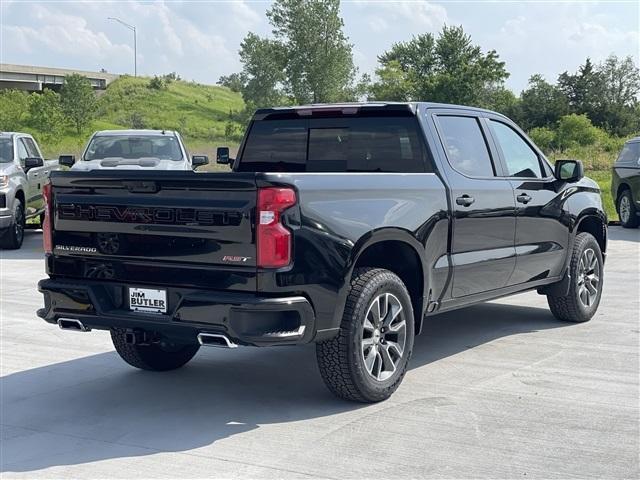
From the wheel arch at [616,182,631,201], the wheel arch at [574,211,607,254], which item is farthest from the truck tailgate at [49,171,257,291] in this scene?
the wheel arch at [616,182,631,201]

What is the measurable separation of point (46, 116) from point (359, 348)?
194ft

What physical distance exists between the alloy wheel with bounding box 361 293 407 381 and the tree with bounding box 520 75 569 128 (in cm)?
7042

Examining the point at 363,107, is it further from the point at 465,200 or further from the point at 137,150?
the point at 137,150

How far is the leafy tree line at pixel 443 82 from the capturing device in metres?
74.1

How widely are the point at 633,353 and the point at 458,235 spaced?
189cm

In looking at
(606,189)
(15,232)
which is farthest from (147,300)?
(606,189)

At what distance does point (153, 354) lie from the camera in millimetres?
6707

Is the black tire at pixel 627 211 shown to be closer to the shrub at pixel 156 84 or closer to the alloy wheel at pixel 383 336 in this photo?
the alloy wheel at pixel 383 336

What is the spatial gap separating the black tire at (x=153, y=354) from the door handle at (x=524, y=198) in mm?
2933

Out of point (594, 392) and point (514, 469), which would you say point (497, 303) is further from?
point (514, 469)

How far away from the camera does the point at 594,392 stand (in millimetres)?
6117

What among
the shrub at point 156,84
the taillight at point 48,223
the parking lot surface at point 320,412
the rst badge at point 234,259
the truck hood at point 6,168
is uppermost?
the shrub at point 156,84

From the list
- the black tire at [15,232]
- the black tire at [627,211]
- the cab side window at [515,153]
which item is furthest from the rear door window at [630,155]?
the black tire at [15,232]

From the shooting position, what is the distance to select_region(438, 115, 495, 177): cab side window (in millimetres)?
6879
